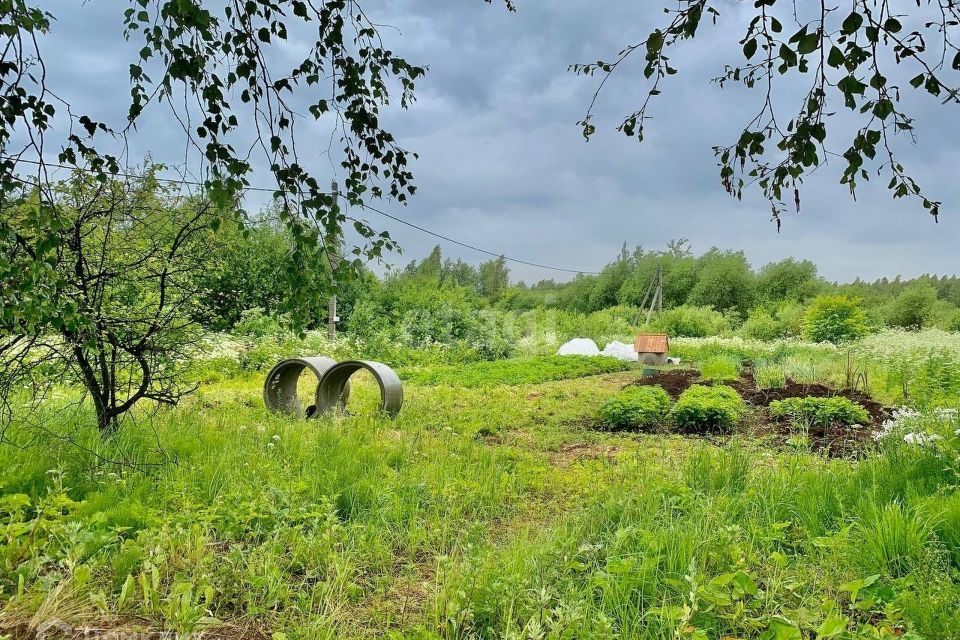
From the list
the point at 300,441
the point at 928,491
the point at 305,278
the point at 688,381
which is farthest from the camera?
the point at 688,381

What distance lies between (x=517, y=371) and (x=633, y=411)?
4955mm

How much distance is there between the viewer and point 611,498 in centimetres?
337

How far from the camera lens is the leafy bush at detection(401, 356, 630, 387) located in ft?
34.7

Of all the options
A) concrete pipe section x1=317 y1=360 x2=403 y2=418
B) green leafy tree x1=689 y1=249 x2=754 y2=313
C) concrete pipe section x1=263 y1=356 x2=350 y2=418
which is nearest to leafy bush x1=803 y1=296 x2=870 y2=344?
green leafy tree x1=689 y1=249 x2=754 y2=313

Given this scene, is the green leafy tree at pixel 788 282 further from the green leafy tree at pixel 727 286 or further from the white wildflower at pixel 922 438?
the white wildflower at pixel 922 438

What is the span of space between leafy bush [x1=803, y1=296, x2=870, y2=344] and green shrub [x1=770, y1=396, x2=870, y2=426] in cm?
1399

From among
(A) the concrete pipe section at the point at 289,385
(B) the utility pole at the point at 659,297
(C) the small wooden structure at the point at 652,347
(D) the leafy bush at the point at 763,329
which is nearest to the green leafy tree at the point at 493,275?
(B) the utility pole at the point at 659,297

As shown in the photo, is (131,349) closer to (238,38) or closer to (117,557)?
(117,557)

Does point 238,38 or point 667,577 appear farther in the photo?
point 238,38

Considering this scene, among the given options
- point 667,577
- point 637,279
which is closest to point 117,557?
point 667,577

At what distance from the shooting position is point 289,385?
7.54 m

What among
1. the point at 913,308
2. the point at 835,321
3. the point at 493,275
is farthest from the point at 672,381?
the point at 493,275

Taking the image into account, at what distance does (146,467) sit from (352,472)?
4.18 feet

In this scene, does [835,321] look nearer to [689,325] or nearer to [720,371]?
[689,325]
